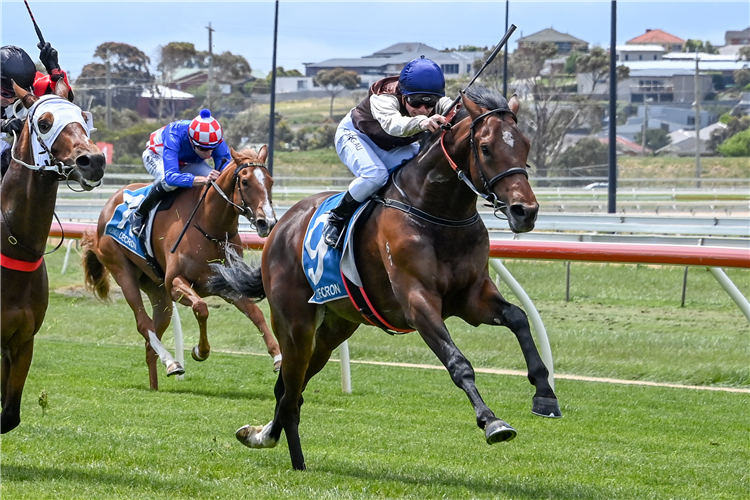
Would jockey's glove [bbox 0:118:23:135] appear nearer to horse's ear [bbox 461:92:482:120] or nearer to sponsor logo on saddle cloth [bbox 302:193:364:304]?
sponsor logo on saddle cloth [bbox 302:193:364:304]

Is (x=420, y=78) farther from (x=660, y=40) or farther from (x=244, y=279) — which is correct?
(x=660, y=40)

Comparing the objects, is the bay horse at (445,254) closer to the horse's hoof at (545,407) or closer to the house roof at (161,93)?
the horse's hoof at (545,407)

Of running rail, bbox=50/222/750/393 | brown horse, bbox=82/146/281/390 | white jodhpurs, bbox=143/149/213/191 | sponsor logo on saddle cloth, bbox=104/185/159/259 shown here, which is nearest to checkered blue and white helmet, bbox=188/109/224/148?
white jodhpurs, bbox=143/149/213/191

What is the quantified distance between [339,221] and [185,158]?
4.04 meters

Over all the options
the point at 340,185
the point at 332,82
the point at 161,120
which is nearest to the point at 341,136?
the point at 340,185

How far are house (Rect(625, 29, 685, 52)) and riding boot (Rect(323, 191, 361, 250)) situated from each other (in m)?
108

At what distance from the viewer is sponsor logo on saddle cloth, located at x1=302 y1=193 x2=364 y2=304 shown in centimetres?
519

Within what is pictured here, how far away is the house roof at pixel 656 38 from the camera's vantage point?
11306 cm

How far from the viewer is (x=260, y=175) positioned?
8.08 metres

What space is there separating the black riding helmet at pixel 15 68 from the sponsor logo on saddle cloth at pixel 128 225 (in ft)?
11.7

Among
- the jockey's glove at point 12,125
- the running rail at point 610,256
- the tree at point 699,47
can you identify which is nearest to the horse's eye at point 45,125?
the jockey's glove at point 12,125

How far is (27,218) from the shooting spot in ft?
15.9

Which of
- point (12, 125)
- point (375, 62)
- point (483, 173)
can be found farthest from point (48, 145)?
point (375, 62)

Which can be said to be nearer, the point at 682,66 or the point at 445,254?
the point at 445,254
